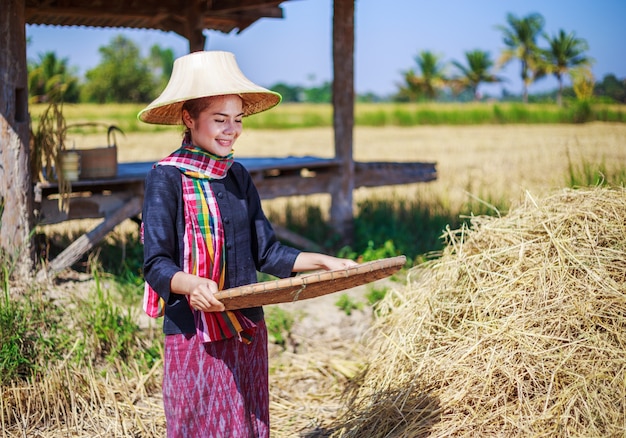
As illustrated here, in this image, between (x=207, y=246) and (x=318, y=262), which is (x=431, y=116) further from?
(x=207, y=246)

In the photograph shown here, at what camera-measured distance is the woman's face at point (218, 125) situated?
2.75 metres

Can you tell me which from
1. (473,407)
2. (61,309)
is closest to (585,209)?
(473,407)

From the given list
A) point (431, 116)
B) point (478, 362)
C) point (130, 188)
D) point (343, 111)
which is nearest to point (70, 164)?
point (130, 188)

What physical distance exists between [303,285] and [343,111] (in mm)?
5358

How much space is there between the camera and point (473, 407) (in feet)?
Result: 11.1

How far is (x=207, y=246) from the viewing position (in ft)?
9.06

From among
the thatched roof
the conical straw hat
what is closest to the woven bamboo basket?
the conical straw hat

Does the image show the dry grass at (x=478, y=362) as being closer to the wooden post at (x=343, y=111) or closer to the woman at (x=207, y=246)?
the woman at (x=207, y=246)

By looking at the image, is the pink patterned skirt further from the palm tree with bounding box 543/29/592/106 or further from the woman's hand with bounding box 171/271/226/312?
the palm tree with bounding box 543/29/592/106

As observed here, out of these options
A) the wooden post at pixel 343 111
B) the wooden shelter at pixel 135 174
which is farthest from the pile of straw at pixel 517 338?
the wooden post at pixel 343 111

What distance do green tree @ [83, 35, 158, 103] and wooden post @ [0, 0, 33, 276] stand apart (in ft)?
174

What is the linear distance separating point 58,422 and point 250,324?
→ 1809 mm

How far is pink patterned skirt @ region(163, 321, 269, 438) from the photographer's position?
2777mm

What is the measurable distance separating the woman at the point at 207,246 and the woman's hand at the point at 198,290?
0.48 ft
